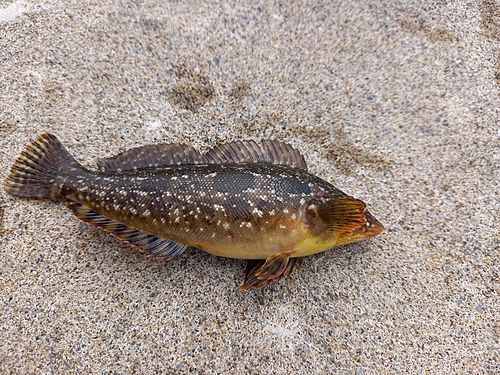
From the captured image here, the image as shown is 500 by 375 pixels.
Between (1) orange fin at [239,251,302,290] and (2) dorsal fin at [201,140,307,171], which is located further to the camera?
(2) dorsal fin at [201,140,307,171]

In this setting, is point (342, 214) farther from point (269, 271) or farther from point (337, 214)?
point (269, 271)

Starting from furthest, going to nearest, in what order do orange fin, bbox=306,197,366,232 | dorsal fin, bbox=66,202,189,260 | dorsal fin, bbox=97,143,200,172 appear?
dorsal fin, bbox=97,143,200,172 < dorsal fin, bbox=66,202,189,260 < orange fin, bbox=306,197,366,232

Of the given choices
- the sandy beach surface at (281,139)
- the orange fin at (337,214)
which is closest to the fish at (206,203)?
the orange fin at (337,214)

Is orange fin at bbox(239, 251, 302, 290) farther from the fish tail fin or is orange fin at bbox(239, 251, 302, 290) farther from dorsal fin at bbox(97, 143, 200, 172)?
the fish tail fin

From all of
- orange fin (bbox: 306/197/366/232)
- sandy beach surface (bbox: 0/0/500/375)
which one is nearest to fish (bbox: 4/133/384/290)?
orange fin (bbox: 306/197/366/232)

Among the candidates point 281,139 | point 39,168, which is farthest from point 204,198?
point 39,168

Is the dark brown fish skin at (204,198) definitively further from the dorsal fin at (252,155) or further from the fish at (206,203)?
the dorsal fin at (252,155)

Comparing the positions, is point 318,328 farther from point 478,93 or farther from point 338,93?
point 478,93
